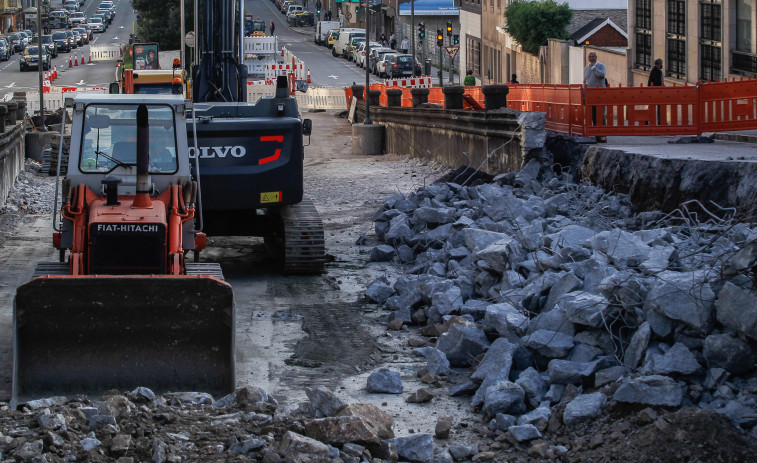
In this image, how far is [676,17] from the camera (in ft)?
112

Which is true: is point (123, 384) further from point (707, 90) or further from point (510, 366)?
point (707, 90)

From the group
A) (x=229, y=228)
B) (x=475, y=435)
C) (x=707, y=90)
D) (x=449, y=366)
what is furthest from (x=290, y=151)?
(x=707, y=90)

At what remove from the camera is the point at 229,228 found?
579 inches

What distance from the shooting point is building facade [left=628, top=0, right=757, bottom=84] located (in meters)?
29.4

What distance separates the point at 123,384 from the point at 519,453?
11.2ft

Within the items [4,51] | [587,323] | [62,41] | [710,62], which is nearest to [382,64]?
[4,51]

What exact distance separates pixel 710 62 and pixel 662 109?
14.4 meters

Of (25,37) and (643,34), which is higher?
(25,37)

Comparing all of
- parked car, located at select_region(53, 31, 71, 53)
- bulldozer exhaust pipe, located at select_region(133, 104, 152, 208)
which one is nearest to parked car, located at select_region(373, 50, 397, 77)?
parked car, located at select_region(53, 31, 71, 53)

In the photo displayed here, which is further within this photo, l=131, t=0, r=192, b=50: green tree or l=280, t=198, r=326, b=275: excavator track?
l=131, t=0, r=192, b=50: green tree

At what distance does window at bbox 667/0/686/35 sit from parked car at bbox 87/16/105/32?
2763 inches

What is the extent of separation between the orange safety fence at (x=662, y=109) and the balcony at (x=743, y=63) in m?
10.8

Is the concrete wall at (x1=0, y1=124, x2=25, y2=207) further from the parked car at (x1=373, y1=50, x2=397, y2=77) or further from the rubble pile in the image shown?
the parked car at (x1=373, y1=50, x2=397, y2=77)

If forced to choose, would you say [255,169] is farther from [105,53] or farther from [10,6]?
[10,6]
